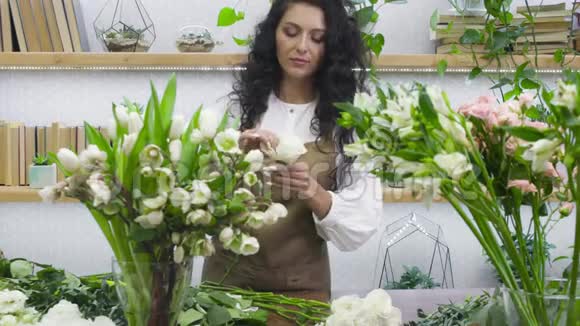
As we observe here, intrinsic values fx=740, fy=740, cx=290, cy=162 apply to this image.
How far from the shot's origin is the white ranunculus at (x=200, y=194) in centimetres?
80

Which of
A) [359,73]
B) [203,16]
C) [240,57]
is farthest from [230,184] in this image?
[203,16]

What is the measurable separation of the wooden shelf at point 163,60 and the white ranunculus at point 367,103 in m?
1.88

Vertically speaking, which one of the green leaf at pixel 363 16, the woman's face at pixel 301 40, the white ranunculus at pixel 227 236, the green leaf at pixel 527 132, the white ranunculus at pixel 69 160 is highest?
the green leaf at pixel 363 16

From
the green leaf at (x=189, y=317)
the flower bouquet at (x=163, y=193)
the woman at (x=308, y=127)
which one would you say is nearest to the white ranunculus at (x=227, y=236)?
the flower bouquet at (x=163, y=193)

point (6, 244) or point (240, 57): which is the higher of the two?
point (240, 57)

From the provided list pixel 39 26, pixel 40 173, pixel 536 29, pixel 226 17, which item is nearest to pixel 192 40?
pixel 226 17

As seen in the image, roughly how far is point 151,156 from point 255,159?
0.12 m

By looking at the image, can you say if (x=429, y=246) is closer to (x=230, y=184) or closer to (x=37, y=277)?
Answer: (x=37, y=277)

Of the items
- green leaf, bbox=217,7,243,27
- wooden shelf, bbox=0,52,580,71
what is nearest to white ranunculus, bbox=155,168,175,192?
green leaf, bbox=217,7,243,27

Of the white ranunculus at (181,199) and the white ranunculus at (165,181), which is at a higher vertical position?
the white ranunculus at (165,181)

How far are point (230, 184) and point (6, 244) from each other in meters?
2.49

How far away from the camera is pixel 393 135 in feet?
2.49

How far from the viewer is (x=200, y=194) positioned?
806 mm

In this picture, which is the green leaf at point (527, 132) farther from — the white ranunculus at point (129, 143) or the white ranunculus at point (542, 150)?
the white ranunculus at point (129, 143)
